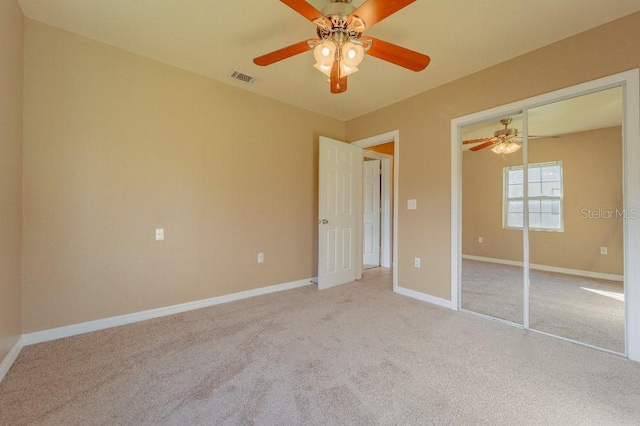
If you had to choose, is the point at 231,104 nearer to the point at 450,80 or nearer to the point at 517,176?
the point at 450,80

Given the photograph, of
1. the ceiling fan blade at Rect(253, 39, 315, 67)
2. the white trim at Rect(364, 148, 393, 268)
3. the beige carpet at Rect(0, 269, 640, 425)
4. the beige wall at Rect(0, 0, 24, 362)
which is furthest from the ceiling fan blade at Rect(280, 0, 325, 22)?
the white trim at Rect(364, 148, 393, 268)

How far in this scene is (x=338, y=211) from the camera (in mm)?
3887

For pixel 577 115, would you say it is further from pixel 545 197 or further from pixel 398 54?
pixel 398 54

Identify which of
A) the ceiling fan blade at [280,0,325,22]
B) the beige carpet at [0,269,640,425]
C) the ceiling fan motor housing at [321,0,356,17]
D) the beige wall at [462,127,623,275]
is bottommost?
the beige carpet at [0,269,640,425]

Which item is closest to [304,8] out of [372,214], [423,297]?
[423,297]

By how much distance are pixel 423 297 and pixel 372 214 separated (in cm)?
212

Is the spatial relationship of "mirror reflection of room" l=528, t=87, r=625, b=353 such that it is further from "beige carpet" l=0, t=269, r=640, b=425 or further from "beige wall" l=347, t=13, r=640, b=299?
"beige carpet" l=0, t=269, r=640, b=425

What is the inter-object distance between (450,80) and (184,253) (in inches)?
140

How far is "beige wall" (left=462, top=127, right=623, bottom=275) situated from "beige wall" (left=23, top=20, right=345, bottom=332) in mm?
2444

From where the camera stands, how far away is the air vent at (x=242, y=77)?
2.89 metres

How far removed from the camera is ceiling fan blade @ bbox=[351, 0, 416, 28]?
138 centimetres

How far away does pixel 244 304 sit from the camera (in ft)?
9.93

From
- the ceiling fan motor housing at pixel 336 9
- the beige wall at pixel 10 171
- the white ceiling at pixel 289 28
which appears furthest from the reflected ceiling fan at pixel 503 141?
the beige wall at pixel 10 171

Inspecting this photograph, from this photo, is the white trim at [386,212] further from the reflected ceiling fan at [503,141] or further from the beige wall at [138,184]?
the beige wall at [138,184]
